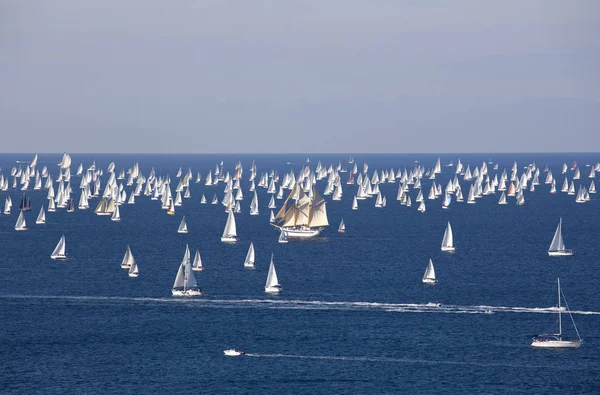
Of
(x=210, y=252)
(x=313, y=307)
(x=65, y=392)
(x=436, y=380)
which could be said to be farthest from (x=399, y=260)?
(x=65, y=392)

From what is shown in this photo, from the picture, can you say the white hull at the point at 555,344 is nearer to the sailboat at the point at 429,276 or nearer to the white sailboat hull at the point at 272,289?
the sailboat at the point at 429,276

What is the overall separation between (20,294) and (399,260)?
64.5 meters

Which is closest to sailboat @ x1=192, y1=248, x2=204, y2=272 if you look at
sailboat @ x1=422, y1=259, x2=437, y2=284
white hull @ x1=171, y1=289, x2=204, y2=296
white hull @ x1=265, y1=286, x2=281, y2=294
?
white hull @ x1=171, y1=289, x2=204, y2=296

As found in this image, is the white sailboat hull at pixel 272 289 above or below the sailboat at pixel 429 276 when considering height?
below

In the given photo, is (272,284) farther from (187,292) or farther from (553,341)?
(553,341)

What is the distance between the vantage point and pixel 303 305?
133625 millimetres

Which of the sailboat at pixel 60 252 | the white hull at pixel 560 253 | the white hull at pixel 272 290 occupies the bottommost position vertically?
the white hull at pixel 272 290

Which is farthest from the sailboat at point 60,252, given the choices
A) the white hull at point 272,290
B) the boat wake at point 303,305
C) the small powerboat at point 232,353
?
the small powerboat at point 232,353

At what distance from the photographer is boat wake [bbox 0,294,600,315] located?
428 feet

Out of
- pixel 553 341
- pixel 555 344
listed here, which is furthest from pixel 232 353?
pixel 555 344

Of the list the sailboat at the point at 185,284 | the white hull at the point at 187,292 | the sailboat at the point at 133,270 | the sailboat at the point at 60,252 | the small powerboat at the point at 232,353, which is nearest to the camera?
the small powerboat at the point at 232,353

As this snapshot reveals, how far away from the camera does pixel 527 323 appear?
123438 millimetres

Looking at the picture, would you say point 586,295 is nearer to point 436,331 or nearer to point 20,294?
point 436,331

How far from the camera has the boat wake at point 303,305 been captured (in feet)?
428
